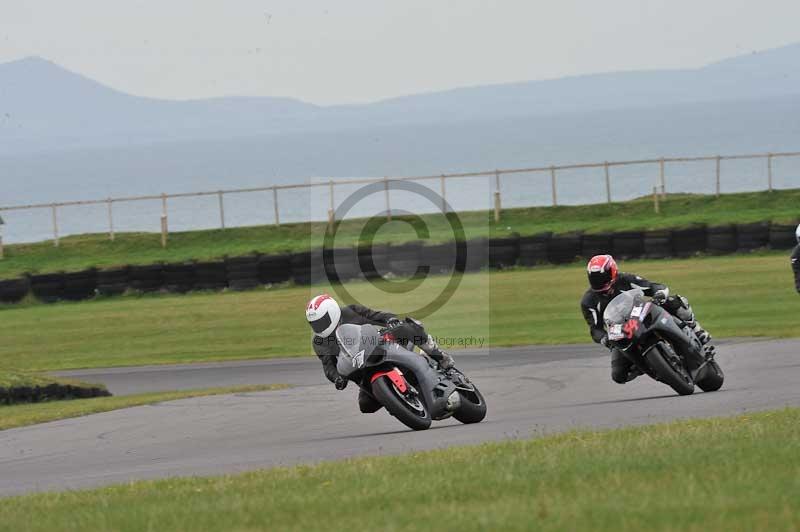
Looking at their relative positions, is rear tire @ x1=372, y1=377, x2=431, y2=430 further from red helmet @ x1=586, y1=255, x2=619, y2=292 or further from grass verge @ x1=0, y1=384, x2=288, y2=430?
grass verge @ x1=0, y1=384, x2=288, y2=430

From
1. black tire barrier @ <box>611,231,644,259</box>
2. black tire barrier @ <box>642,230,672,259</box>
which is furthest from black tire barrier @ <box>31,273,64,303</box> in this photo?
black tire barrier @ <box>642,230,672,259</box>

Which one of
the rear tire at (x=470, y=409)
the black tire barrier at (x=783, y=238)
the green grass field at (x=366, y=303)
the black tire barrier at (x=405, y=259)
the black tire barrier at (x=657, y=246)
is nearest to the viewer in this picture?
the rear tire at (x=470, y=409)

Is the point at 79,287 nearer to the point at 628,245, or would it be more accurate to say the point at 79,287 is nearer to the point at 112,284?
the point at 112,284

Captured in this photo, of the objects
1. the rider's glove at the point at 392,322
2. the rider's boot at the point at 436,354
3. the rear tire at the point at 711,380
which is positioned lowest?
the rear tire at the point at 711,380

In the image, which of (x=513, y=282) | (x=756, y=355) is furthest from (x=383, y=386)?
(x=513, y=282)

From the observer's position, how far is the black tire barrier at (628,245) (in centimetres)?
3397

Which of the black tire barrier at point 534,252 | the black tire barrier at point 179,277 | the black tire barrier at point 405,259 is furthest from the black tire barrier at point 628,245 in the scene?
the black tire barrier at point 179,277

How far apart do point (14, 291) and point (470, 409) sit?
25.2 m

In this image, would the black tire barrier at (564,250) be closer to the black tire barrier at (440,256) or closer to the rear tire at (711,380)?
the black tire barrier at (440,256)

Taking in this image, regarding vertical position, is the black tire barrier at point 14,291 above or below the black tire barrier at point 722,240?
below

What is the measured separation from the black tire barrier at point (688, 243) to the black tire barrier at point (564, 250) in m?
2.45

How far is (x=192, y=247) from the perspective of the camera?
43.2m

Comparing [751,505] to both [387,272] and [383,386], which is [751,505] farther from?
[387,272]

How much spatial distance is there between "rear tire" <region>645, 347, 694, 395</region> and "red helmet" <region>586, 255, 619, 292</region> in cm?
80
